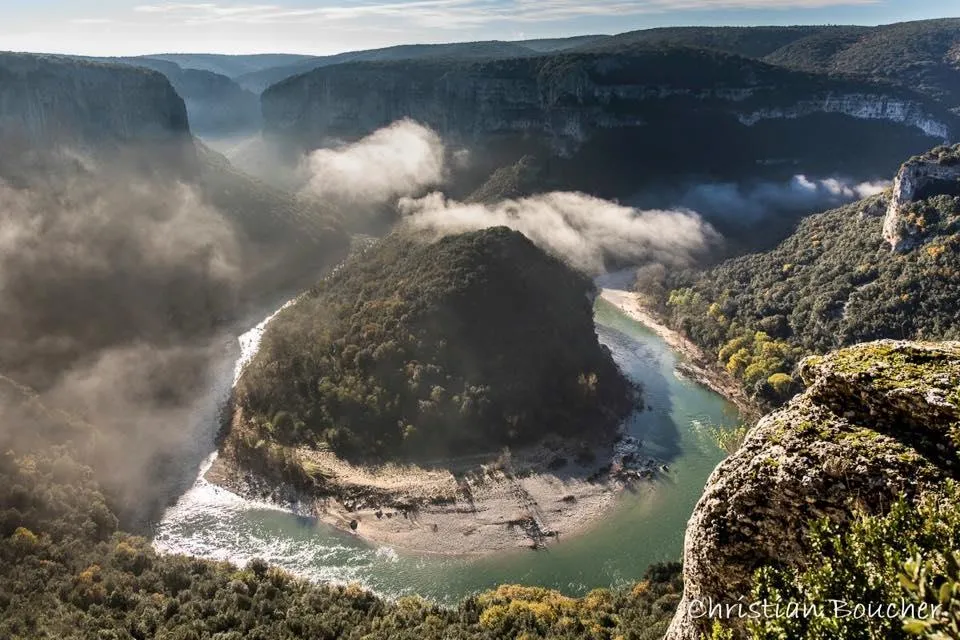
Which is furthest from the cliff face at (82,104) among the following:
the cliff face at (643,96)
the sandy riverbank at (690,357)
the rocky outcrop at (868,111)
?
the rocky outcrop at (868,111)

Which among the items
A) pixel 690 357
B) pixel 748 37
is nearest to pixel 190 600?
pixel 690 357

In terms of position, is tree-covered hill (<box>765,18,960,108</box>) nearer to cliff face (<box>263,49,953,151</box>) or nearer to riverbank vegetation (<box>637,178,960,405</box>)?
cliff face (<box>263,49,953,151</box>)

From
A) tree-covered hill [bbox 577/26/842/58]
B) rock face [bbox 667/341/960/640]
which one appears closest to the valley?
rock face [bbox 667/341/960/640]

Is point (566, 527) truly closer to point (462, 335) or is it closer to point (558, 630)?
point (558, 630)

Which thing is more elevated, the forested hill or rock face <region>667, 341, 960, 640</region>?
rock face <region>667, 341, 960, 640</region>

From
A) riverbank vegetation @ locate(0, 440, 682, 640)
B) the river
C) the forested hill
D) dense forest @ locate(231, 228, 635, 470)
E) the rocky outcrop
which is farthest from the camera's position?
the rocky outcrop

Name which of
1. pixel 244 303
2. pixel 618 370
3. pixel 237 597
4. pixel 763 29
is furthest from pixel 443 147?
pixel 237 597
